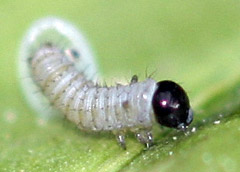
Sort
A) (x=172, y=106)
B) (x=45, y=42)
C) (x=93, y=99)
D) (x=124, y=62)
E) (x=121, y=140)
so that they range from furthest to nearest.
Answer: (x=45, y=42)
(x=124, y=62)
(x=93, y=99)
(x=121, y=140)
(x=172, y=106)

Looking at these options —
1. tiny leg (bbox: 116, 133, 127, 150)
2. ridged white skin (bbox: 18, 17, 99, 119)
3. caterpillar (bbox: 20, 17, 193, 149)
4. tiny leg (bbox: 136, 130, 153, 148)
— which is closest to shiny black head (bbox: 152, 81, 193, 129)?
caterpillar (bbox: 20, 17, 193, 149)

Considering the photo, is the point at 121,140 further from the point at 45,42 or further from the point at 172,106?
the point at 45,42

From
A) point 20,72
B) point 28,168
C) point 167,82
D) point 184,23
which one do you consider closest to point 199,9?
point 184,23

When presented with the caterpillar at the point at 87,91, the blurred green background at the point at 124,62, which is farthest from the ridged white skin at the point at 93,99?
the blurred green background at the point at 124,62

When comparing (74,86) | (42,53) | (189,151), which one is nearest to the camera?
(189,151)

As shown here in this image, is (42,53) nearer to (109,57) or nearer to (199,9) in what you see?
(109,57)

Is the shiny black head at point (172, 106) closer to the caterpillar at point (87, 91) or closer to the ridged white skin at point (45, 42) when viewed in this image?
the caterpillar at point (87, 91)

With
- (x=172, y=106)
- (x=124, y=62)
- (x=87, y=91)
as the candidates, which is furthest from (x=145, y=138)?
(x=124, y=62)

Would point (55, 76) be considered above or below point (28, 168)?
above
